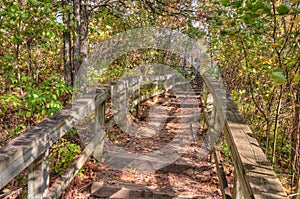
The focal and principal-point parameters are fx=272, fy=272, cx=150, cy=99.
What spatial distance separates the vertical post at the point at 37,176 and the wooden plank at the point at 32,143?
0.10 metres

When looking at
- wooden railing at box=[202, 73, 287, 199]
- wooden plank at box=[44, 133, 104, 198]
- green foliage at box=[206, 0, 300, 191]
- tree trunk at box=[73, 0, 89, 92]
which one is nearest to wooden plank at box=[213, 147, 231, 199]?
wooden railing at box=[202, 73, 287, 199]

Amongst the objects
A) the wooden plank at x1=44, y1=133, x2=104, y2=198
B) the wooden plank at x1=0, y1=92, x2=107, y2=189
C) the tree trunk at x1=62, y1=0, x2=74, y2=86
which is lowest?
the wooden plank at x1=44, y1=133, x2=104, y2=198

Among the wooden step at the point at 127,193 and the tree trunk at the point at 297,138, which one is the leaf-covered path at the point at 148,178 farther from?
the tree trunk at the point at 297,138

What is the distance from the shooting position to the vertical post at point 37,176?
180 centimetres

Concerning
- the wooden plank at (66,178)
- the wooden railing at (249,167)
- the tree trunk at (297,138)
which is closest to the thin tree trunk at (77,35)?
the wooden plank at (66,178)

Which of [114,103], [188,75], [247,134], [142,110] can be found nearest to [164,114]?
[142,110]

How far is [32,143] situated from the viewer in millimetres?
1604

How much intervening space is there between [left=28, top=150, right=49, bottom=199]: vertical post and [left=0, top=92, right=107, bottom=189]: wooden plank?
0.34ft

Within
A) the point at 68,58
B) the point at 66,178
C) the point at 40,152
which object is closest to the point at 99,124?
the point at 66,178

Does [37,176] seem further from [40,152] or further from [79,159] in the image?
[79,159]

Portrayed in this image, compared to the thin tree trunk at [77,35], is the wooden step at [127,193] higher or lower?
lower

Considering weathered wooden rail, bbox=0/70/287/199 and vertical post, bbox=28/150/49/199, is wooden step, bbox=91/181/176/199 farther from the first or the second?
vertical post, bbox=28/150/49/199

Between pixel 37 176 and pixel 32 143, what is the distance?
35 cm

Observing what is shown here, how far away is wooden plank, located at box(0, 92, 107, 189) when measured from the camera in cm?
135
